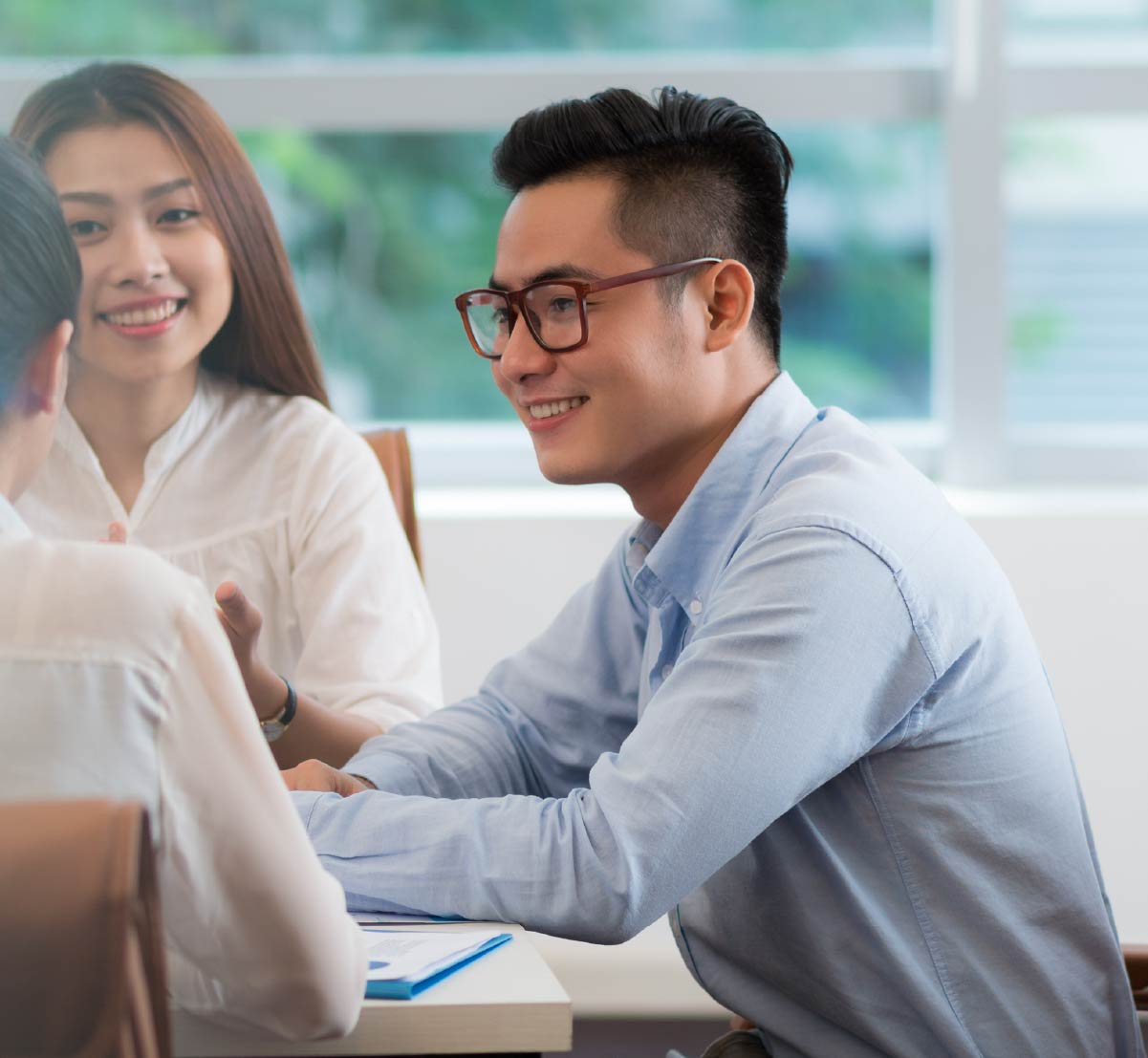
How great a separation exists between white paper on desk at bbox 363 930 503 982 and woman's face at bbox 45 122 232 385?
114 cm

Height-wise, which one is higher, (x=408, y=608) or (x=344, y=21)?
(x=344, y=21)

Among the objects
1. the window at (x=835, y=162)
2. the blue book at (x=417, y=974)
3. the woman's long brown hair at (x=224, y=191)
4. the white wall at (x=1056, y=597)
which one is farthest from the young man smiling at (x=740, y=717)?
the window at (x=835, y=162)

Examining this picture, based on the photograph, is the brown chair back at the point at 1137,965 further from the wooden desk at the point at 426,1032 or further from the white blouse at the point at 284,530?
the white blouse at the point at 284,530

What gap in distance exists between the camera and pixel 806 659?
3.68 ft

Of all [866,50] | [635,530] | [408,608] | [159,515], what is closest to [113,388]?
[159,515]

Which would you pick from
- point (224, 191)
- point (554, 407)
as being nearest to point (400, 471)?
point (224, 191)

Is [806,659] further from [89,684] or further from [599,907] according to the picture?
[89,684]

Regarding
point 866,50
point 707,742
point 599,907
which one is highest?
point 866,50

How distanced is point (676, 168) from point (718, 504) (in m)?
0.35

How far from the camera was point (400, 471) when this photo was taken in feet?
7.14

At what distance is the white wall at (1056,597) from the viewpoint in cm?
253

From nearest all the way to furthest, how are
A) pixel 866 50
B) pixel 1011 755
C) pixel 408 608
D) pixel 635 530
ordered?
pixel 1011 755 → pixel 635 530 → pixel 408 608 → pixel 866 50

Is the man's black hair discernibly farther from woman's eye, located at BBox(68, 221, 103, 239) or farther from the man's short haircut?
woman's eye, located at BBox(68, 221, 103, 239)

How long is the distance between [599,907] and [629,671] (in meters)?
0.51
